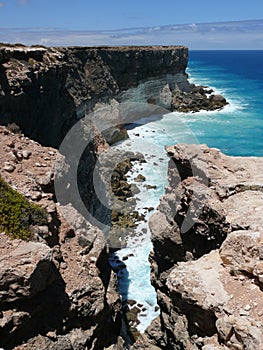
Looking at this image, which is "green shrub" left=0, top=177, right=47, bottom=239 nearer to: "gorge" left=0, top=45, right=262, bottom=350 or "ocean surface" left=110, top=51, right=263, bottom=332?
"gorge" left=0, top=45, right=262, bottom=350

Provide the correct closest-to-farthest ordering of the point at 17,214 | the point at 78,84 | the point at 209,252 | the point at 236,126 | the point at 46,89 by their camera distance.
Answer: the point at 17,214 → the point at 209,252 → the point at 46,89 → the point at 78,84 → the point at 236,126

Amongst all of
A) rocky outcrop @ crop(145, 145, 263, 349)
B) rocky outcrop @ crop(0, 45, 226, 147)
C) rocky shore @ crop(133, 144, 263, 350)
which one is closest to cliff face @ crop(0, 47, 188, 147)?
rocky outcrop @ crop(0, 45, 226, 147)

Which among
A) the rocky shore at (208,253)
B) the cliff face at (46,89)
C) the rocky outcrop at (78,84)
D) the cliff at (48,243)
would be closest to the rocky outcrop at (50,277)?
the cliff at (48,243)

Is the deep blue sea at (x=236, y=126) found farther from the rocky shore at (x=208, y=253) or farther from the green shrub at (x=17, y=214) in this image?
the green shrub at (x=17, y=214)

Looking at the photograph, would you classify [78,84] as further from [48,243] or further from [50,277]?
[50,277]

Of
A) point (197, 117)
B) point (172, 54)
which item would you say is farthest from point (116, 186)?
point (172, 54)

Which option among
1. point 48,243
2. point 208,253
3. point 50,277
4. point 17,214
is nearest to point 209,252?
point 208,253

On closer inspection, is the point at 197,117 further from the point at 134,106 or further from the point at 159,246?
the point at 159,246
